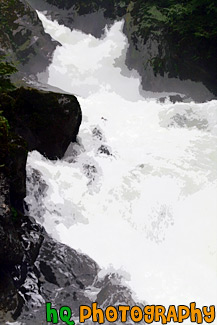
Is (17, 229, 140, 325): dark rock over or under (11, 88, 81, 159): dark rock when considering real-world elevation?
under

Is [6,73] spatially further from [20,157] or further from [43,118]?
[43,118]

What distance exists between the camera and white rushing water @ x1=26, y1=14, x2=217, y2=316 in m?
9.05

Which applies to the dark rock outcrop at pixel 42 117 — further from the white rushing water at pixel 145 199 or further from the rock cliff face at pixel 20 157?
the white rushing water at pixel 145 199

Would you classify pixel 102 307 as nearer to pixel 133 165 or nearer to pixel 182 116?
pixel 133 165

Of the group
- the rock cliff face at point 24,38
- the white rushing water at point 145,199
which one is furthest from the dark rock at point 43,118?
the rock cliff face at point 24,38

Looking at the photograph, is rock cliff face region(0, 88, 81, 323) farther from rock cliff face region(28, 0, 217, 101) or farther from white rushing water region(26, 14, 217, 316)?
rock cliff face region(28, 0, 217, 101)

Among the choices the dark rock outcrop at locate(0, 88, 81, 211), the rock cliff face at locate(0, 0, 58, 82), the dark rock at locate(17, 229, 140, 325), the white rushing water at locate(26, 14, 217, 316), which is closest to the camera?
the dark rock at locate(17, 229, 140, 325)

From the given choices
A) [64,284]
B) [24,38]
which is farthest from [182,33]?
[64,284]

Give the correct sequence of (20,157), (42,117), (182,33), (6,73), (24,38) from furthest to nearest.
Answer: (24,38) < (182,33) < (42,117) < (6,73) < (20,157)

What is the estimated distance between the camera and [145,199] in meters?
11.4

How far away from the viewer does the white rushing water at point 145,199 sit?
29.7ft

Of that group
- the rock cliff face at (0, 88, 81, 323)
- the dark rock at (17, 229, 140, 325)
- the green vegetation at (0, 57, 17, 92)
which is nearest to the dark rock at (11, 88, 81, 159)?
the rock cliff face at (0, 88, 81, 323)

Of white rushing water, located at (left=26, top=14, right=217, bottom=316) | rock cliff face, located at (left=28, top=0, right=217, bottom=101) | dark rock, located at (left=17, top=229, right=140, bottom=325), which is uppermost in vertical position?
rock cliff face, located at (left=28, top=0, right=217, bottom=101)

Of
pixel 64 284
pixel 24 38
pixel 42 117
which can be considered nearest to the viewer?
pixel 64 284
